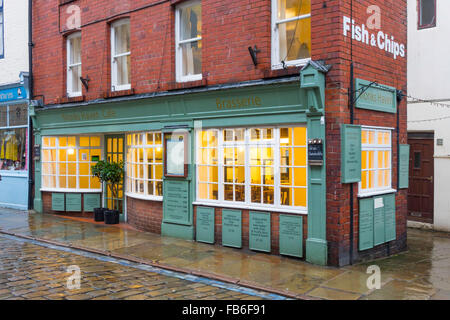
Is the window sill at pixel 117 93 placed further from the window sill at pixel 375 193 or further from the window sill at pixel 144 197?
the window sill at pixel 375 193

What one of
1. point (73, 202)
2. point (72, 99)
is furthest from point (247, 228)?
point (72, 99)

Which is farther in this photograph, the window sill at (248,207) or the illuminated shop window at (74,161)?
the illuminated shop window at (74,161)

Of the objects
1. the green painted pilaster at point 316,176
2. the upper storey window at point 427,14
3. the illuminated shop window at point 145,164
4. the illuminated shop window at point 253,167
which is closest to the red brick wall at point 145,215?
the illuminated shop window at point 145,164

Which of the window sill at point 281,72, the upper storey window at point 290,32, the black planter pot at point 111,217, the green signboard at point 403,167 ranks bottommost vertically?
the black planter pot at point 111,217

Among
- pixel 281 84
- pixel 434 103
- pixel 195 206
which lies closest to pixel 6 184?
pixel 195 206

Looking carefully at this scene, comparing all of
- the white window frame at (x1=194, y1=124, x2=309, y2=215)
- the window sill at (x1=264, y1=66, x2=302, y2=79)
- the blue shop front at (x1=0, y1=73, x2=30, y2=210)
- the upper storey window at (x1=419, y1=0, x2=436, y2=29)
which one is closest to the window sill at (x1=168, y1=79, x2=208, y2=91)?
the white window frame at (x1=194, y1=124, x2=309, y2=215)

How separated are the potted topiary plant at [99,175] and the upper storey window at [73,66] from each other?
272cm

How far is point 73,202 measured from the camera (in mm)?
14500

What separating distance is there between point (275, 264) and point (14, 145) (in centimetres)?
1210

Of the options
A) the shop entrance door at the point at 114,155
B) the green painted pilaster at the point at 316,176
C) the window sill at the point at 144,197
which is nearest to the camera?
the green painted pilaster at the point at 316,176

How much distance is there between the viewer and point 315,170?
8.54m

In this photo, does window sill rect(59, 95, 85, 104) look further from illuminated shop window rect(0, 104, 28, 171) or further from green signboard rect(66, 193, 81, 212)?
green signboard rect(66, 193, 81, 212)

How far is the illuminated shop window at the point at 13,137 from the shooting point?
639 inches

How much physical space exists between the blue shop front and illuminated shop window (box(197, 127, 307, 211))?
27.0 ft
